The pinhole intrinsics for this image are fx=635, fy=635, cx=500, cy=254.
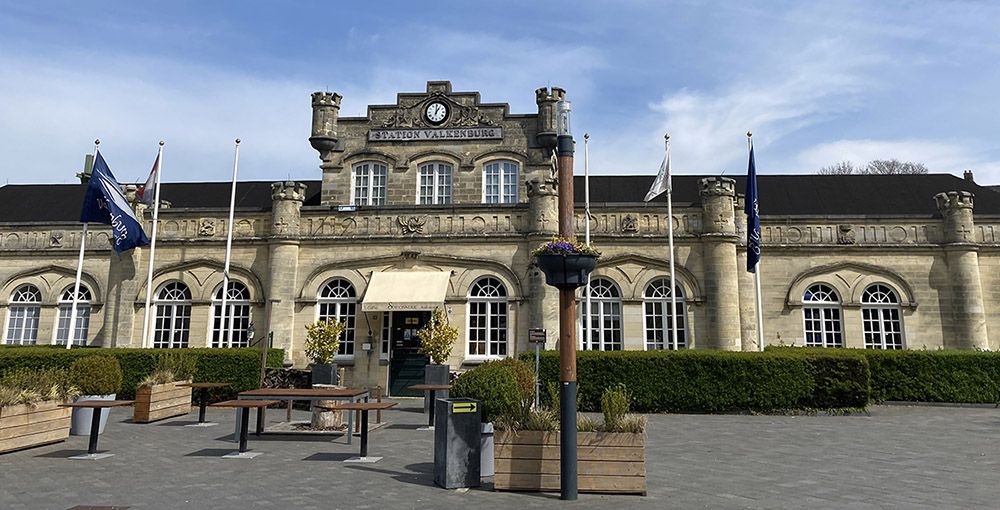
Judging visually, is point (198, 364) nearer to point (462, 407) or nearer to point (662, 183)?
point (462, 407)

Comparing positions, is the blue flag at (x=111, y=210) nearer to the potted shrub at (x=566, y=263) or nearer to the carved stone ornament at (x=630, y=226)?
the carved stone ornament at (x=630, y=226)

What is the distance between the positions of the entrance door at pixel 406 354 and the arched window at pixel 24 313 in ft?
43.8

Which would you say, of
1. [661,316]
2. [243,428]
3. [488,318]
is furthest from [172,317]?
[661,316]

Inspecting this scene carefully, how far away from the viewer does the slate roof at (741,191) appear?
83.1ft

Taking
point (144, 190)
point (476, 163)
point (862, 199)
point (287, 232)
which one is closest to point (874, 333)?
point (862, 199)

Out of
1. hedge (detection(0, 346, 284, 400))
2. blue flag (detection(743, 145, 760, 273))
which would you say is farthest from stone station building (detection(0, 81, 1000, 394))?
hedge (detection(0, 346, 284, 400))

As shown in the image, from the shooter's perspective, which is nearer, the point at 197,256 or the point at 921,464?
the point at 921,464

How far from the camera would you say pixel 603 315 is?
68.9 ft

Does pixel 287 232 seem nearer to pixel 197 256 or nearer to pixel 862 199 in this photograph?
pixel 197 256

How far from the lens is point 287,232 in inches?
830

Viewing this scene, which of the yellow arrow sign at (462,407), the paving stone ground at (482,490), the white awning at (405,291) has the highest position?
the white awning at (405,291)

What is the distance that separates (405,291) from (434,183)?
17.7 feet

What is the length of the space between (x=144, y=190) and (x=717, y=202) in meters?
19.1

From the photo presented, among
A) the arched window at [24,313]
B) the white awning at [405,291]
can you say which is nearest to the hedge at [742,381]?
the white awning at [405,291]
